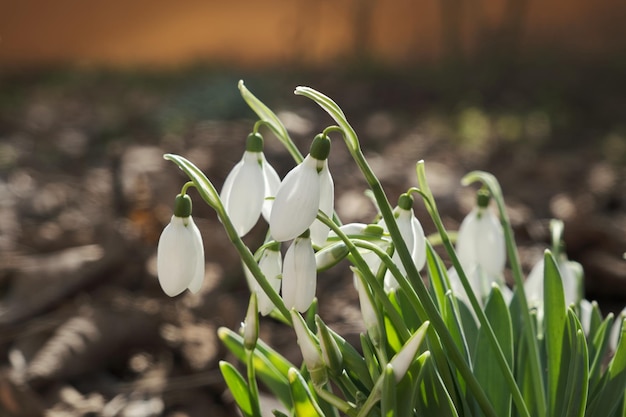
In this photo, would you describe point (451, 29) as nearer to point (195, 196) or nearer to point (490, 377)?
point (195, 196)

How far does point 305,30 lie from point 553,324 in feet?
15.7

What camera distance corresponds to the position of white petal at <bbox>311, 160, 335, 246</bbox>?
2.38 feet

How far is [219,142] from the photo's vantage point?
267 cm

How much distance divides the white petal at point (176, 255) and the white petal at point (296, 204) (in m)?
0.09

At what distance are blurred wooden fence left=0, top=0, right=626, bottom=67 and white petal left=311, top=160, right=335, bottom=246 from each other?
431cm

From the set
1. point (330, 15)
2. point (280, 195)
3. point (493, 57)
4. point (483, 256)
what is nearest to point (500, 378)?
point (483, 256)

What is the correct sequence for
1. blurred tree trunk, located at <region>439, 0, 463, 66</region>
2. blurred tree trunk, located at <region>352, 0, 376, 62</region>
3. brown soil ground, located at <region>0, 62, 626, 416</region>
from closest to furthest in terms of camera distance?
brown soil ground, located at <region>0, 62, 626, 416</region>, blurred tree trunk, located at <region>439, 0, 463, 66</region>, blurred tree trunk, located at <region>352, 0, 376, 62</region>

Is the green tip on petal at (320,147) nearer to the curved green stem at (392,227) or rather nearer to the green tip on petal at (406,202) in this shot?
the curved green stem at (392,227)

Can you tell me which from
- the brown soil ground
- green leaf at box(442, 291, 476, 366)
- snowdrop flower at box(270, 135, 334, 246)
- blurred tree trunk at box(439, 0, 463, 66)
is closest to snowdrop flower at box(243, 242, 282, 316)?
snowdrop flower at box(270, 135, 334, 246)

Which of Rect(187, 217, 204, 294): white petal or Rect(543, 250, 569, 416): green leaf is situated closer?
Rect(187, 217, 204, 294): white petal

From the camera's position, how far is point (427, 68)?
5.11 m

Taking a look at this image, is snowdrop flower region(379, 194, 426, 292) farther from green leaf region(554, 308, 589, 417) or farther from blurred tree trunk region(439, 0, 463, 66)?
blurred tree trunk region(439, 0, 463, 66)

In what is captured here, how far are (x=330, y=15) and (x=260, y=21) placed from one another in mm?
500

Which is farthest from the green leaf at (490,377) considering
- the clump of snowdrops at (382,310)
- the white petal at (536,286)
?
the white petal at (536,286)
